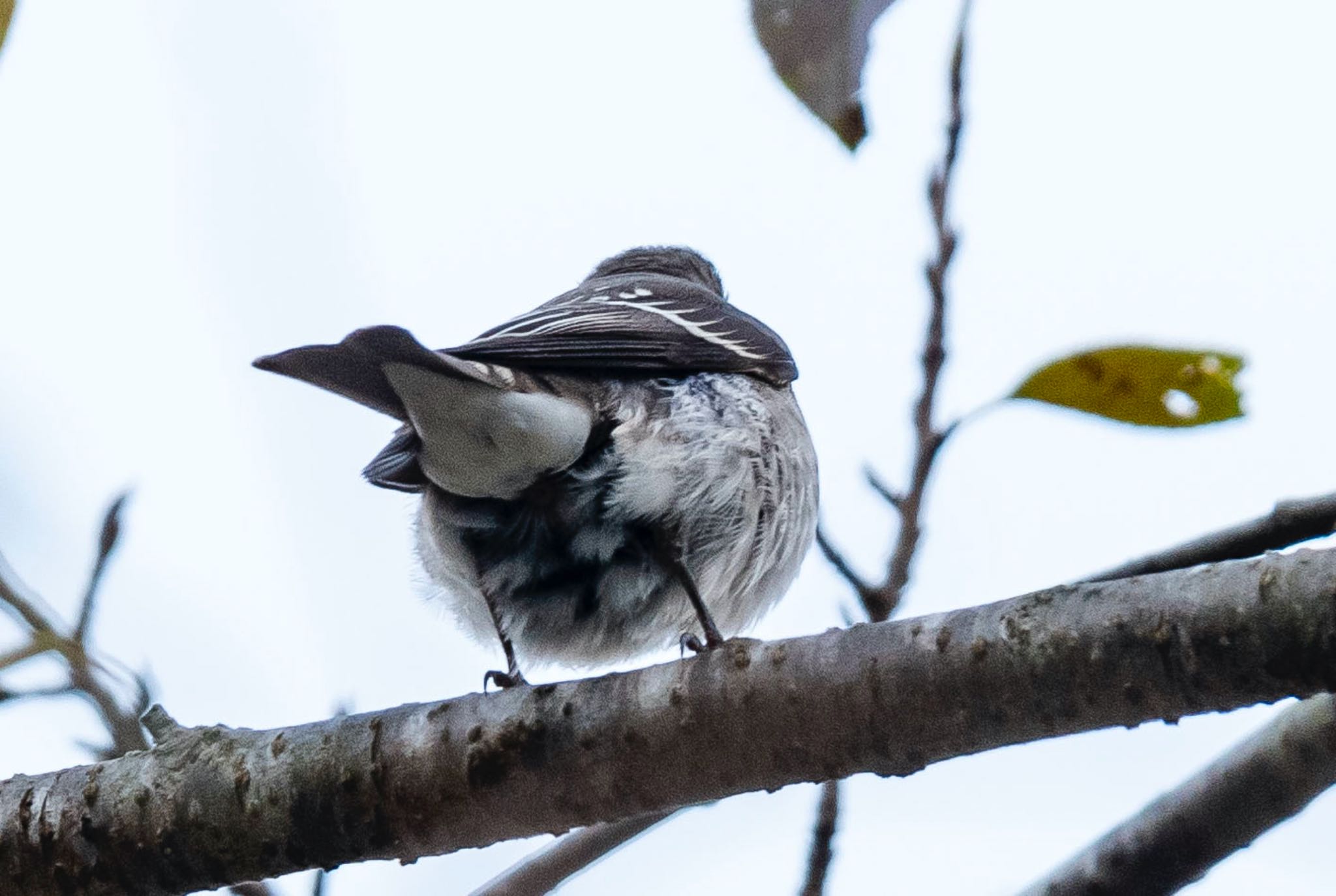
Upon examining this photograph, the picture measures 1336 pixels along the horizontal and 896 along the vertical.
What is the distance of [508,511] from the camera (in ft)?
12.3

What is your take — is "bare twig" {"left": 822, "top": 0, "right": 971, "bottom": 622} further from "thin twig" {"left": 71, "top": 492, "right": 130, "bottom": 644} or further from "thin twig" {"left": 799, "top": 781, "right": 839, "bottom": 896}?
"thin twig" {"left": 71, "top": 492, "right": 130, "bottom": 644}

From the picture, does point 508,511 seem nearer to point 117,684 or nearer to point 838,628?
point 117,684

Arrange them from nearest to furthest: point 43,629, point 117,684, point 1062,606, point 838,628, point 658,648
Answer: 1. point 1062,606
2. point 838,628
3. point 43,629
4. point 117,684
5. point 658,648

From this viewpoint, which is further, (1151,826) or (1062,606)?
(1151,826)

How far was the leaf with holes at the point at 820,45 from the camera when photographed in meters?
1.61

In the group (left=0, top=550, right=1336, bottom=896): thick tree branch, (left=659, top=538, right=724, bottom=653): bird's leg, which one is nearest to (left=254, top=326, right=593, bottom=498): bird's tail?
(left=659, top=538, right=724, bottom=653): bird's leg

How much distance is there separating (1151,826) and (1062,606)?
83 centimetres

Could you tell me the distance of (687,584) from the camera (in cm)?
355

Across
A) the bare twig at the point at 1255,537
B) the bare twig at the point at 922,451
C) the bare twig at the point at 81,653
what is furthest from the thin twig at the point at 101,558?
the bare twig at the point at 1255,537

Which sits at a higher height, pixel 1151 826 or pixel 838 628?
pixel 838 628

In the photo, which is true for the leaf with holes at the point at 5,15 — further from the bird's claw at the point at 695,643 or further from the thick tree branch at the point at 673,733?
the bird's claw at the point at 695,643

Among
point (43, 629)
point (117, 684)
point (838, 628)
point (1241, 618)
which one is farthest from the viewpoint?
point (117, 684)

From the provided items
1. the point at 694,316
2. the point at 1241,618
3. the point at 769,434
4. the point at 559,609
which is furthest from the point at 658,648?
the point at 1241,618

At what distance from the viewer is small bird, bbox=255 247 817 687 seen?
3.53 m
